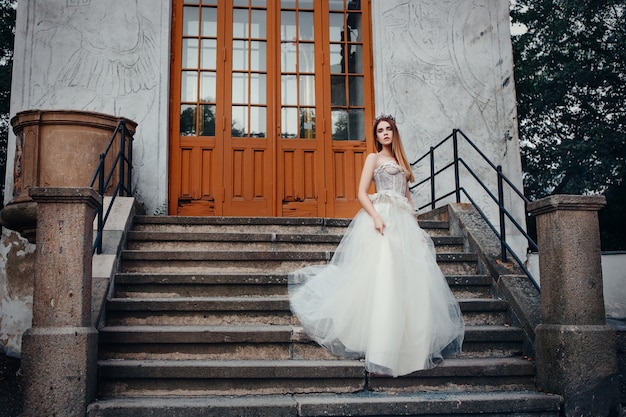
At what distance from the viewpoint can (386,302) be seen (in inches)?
156

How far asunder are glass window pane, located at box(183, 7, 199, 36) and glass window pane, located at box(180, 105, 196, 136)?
1.04m

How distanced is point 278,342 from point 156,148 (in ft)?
13.6

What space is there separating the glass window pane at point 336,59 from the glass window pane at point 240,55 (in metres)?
1.19

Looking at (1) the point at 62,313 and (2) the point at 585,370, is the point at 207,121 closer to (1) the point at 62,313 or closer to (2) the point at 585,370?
(1) the point at 62,313

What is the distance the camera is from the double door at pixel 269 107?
7.81 m

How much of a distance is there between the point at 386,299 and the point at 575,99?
13.4 metres

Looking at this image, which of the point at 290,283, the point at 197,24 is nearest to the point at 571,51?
the point at 197,24

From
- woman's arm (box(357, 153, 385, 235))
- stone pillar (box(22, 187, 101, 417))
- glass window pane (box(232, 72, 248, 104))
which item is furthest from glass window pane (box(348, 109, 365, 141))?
stone pillar (box(22, 187, 101, 417))

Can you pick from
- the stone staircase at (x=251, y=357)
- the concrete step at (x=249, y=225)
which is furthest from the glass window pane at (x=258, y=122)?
the stone staircase at (x=251, y=357)

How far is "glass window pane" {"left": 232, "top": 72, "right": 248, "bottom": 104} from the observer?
805 centimetres

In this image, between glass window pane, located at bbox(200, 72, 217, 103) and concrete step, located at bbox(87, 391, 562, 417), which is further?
glass window pane, located at bbox(200, 72, 217, 103)

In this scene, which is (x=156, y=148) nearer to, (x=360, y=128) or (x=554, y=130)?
(x=360, y=128)

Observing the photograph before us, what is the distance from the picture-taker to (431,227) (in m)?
6.27

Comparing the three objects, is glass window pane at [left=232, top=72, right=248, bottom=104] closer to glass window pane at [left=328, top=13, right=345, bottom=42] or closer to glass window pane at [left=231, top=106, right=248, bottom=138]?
glass window pane at [left=231, top=106, right=248, bottom=138]
